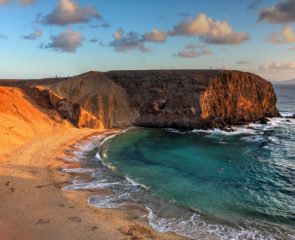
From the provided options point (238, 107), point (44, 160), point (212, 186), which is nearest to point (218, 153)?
point (212, 186)

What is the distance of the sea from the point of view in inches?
847

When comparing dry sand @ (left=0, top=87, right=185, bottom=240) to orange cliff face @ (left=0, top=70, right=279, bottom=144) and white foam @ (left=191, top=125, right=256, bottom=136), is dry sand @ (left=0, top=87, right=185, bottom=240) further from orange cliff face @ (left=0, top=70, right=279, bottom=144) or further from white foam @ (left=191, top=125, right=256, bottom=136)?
white foam @ (left=191, top=125, right=256, bottom=136)

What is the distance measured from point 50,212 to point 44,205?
4.23ft

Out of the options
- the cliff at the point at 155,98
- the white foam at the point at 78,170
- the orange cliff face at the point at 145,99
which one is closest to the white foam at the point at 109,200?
the white foam at the point at 78,170

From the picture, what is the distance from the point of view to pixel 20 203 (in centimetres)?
2295

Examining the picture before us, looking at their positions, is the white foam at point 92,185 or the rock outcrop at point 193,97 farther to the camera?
the rock outcrop at point 193,97

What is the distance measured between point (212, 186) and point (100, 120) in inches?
1275

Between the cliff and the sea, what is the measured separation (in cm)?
833

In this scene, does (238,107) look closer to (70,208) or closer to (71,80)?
(71,80)

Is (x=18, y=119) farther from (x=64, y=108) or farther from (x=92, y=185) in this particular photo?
(x=92, y=185)

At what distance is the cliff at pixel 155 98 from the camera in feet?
188

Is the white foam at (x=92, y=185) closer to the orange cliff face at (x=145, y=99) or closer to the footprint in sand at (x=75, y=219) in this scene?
the footprint in sand at (x=75, y=219)

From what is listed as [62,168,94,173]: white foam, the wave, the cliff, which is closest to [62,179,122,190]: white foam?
[62,168,94,173]: white foam

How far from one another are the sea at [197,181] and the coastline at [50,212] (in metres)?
1.22
